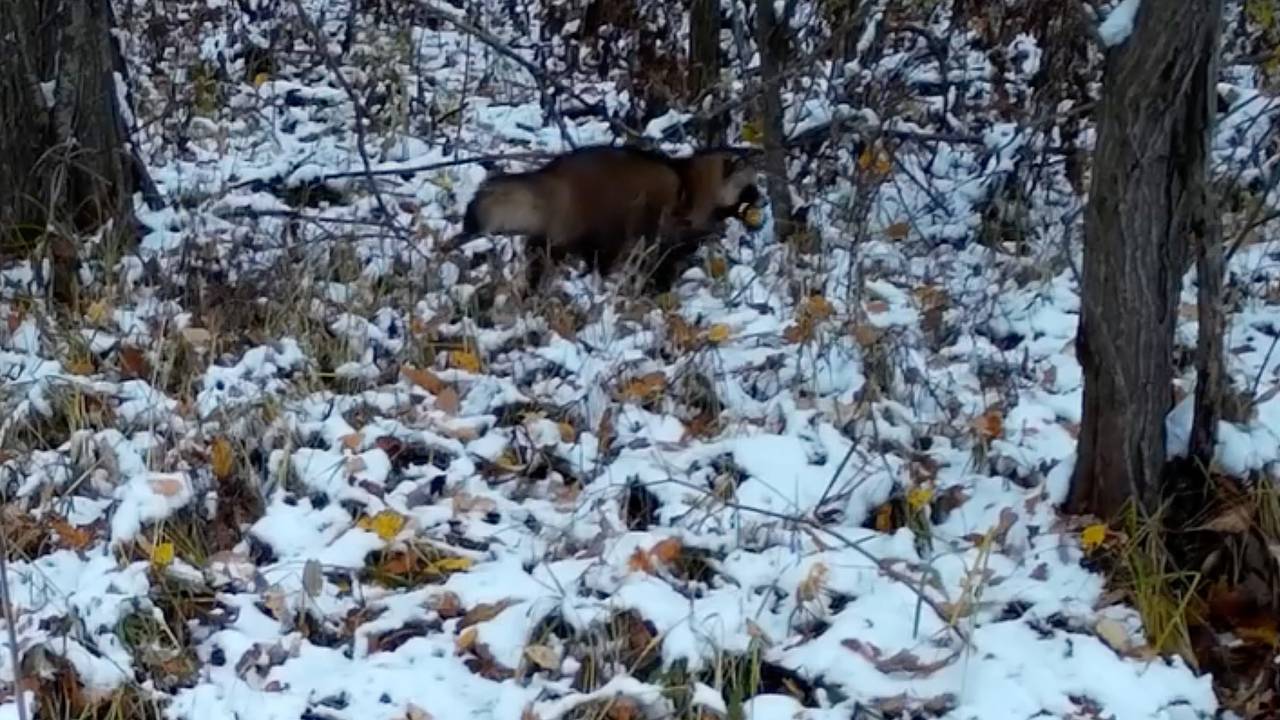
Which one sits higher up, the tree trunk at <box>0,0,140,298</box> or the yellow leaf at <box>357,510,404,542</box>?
the tree trunk at <box>0,0,140,298</box>

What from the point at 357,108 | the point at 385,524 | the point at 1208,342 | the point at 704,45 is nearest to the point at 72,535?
the point at 385,524

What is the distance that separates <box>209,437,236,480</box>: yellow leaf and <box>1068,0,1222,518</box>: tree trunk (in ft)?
6.64

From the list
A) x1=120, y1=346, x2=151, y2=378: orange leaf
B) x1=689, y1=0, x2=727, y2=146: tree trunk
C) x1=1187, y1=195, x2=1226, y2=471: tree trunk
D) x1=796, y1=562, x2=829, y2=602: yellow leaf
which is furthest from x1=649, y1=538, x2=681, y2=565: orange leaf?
x1=689, y1=0, x2=727, y2=146: tree trunk

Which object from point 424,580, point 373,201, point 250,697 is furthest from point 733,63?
point 250,697

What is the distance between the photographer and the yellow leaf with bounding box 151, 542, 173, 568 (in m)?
3.97

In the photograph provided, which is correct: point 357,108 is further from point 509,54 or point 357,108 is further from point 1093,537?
point 1093,537

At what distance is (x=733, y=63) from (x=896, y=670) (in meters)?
4.92

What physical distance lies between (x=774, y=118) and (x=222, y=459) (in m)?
2.57

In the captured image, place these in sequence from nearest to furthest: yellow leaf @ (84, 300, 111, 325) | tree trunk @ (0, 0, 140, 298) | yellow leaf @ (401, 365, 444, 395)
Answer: yellow leaf @ (401, 365, 444, 395) < yellow leaf @ (84, 300, 111, 325) < tree trunk @ (0, 0, 140, 298)

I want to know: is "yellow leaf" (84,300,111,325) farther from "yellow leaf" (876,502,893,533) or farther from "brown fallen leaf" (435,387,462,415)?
"yellow leaf" (876,502,893,533)

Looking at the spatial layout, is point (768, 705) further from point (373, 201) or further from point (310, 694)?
point (373, 201)

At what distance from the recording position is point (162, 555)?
3990mm

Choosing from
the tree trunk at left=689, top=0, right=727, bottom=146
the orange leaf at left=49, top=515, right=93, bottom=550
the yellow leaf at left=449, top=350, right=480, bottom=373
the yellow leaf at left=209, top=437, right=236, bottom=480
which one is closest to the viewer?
the orange leaf at left=49, top=515, right=93, bottom=550

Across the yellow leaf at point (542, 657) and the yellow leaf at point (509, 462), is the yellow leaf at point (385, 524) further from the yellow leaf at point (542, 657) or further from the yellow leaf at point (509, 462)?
the yellow leaf at point (542, 657)
